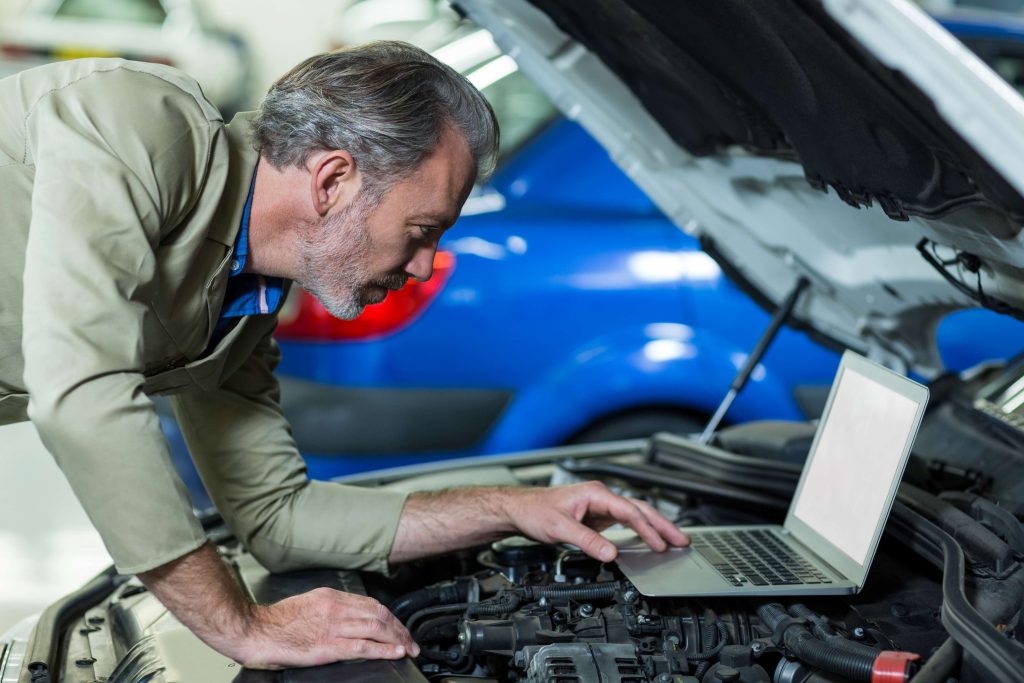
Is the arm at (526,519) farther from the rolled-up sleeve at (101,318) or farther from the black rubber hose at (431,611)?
the rolled-up sleeve at (101,318)

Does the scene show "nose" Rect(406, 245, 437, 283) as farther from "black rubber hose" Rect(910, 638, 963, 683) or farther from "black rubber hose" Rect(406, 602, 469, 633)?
"black rubber hose" Rect(910, 638, 963, 683)

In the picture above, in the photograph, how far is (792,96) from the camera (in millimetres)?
1479

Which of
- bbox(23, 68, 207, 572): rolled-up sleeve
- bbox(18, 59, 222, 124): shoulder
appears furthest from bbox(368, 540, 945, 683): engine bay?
bbox(18, 59, 222, 124): shoulder

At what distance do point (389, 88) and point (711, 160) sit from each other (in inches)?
28.6

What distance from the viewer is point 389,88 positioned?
157cm

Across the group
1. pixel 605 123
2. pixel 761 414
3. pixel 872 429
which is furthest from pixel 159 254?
pixel 761 414

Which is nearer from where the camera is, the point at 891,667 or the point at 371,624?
the point at 891,667

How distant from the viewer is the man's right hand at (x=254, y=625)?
4.64 ft

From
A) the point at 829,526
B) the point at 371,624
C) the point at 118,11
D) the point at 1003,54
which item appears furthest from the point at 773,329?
the point at 118,11

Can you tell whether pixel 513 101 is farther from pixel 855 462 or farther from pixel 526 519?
pixel 855 462

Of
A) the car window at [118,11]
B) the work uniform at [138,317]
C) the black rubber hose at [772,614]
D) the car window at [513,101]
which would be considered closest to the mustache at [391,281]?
the work uniform at [138,317]

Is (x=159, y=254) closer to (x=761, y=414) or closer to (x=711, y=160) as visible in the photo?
(x=711, y=160)

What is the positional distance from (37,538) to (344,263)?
3132 mm

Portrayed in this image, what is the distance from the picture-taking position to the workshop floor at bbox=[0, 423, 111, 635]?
366 cm
